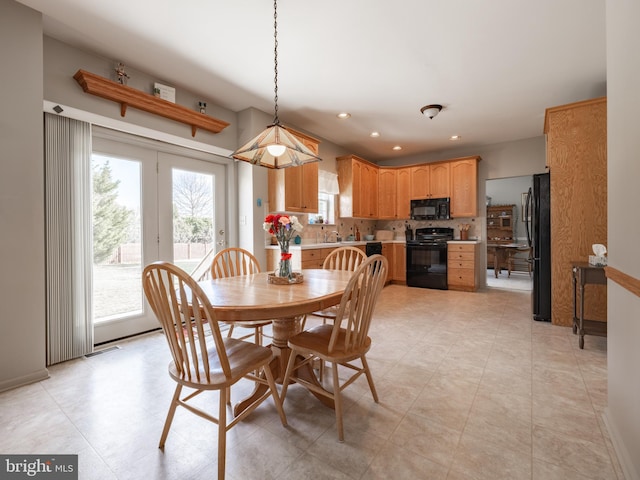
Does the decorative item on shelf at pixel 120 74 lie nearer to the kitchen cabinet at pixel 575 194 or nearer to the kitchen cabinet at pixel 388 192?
the kitchen cabinet at pixel 575 194

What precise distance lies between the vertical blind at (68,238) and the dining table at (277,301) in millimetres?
A: 1451

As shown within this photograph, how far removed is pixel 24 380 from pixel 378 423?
8.17 feet

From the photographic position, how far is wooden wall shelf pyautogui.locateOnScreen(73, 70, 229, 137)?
2.46m

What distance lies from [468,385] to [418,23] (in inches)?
107

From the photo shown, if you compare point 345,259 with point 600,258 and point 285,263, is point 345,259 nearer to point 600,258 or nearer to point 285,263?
point 285,263

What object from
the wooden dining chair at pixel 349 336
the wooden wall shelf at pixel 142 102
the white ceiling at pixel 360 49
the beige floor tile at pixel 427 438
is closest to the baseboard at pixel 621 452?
the beige floor tile at pixel 427 438

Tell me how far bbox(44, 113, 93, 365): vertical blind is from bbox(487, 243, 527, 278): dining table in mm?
7112

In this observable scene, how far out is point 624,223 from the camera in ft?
4.28

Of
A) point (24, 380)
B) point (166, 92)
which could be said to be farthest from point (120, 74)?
point (24, 380)

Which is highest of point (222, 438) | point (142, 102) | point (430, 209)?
point (142, 102)

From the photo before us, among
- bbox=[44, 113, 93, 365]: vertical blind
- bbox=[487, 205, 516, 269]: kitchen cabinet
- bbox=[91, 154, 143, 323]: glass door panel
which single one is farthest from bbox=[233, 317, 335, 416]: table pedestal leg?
bbox=[487, 205, 516, 269]: kitchen cabinet

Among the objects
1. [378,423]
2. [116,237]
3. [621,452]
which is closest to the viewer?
[621,452]

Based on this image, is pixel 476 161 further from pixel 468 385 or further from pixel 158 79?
pixel 158 79

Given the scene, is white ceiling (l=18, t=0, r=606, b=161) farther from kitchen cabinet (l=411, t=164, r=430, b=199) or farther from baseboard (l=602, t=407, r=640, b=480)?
baseboard (l=602, t=407, r=640, b=480)
